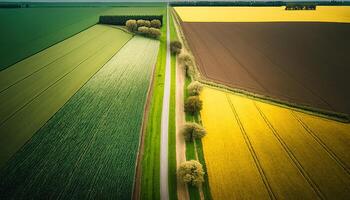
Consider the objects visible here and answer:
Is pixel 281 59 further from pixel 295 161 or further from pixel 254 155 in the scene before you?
pixel 254 155

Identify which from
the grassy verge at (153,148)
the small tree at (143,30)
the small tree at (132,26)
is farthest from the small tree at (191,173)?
the small tree at (132,26)

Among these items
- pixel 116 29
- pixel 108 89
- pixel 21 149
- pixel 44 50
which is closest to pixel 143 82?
pixel 108 89

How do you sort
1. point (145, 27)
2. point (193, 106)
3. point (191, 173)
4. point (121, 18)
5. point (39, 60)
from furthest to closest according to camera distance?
point (121, 18) → point (145, 27) → point (39, 60) → point (193, 106) → point (191, 173)

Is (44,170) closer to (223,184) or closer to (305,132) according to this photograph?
(223,184)

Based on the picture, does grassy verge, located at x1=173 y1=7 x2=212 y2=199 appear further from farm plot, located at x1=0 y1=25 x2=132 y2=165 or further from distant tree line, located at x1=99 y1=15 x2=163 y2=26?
distant tree line, located at x1=99 y1=15 x2=163 y2=26

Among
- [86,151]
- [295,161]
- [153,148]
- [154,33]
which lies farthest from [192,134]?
[154,33]

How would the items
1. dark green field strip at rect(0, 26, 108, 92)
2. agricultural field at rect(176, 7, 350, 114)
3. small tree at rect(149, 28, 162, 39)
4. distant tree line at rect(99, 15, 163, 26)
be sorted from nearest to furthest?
1. agricultural field at rect(176, 7, 350, 114)
2. dark green field strip at rect(0, 26, 108, 92)
3. small tree at rect(149, 28, 162, 39)
4. distant tree line at rect(99, 15, 163, 26)

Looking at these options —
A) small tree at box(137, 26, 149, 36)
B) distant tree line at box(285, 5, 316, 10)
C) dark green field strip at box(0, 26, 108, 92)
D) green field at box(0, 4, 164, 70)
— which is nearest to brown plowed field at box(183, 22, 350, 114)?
small tree at box(137, 26, 149, 36)
